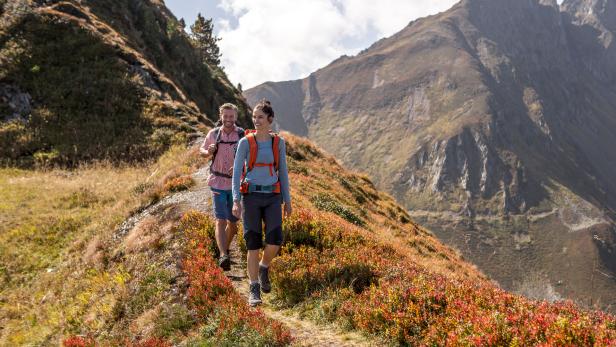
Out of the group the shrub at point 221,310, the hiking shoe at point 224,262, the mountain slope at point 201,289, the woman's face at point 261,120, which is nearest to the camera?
the mountain slope at point 201,289

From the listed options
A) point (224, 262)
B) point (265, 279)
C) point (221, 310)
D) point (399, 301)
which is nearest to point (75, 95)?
point (224, 262)

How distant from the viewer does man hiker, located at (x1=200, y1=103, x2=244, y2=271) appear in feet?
30.2

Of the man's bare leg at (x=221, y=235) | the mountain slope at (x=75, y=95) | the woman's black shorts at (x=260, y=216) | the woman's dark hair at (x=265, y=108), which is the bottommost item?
the man's bare leg at (x=221, y=235)

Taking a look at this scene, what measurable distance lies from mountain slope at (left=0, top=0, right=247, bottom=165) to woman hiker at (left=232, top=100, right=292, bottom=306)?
17905 mm

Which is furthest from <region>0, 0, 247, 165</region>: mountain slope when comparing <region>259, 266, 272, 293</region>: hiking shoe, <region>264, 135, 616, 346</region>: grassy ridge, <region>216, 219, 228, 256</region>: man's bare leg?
<region>259, 266, 272, 293</region>: hiking shoe

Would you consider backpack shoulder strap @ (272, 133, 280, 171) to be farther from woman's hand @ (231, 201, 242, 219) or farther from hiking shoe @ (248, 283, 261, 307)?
hiking shoe @ (248, 283, 261, 307)

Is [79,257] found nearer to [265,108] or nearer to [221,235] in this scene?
[221,235]

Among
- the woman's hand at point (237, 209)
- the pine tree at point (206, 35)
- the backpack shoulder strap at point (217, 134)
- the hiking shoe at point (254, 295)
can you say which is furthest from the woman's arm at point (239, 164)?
the pine tree at point (206, 35)

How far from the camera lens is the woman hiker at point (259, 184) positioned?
291 inches

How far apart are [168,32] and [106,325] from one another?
2068 inches

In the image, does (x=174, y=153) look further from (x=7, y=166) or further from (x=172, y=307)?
(x=172, y=307)

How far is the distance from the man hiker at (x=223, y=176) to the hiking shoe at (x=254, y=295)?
1.75 metres

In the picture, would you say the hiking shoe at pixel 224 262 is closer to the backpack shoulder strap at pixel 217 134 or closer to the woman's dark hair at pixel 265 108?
the backpack shoulder strap at pixel 217 134

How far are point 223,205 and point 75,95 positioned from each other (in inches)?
911
